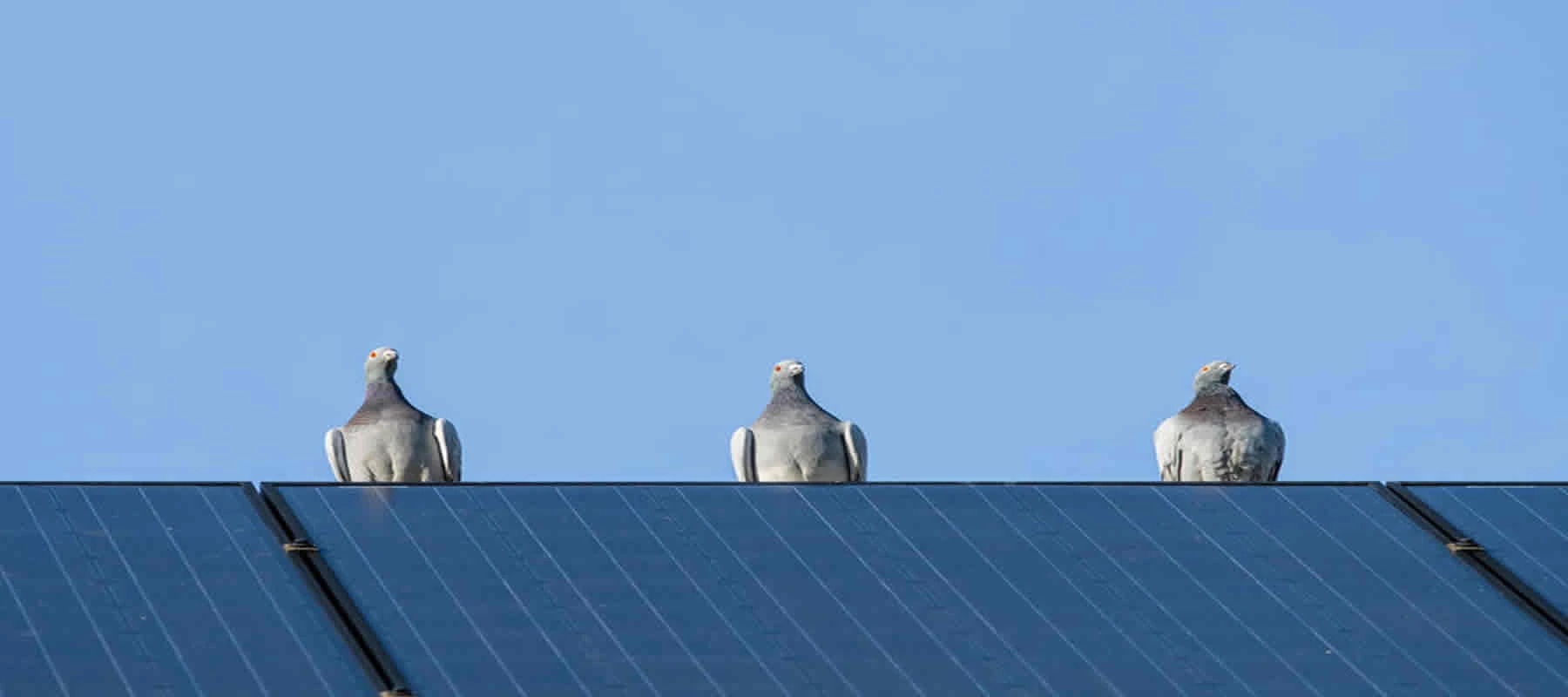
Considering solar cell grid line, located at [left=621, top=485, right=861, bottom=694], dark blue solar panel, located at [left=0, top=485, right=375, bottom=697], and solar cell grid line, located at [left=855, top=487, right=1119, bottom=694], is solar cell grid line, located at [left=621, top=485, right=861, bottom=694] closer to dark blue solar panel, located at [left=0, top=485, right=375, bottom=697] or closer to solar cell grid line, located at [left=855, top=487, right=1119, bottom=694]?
solar cell grid line, located at [left=855, top=487, right=1119, bottom=694]

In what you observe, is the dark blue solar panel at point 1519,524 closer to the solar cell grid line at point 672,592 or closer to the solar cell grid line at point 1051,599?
the solar cell grid line at point 1051,599

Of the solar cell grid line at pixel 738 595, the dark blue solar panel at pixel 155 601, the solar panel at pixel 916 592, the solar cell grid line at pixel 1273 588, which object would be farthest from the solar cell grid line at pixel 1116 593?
the dark blue solar panel at pixel 155 601

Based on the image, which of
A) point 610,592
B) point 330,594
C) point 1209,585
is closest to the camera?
point 330,594

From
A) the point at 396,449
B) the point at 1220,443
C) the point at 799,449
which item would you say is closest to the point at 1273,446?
the point at 1220,443

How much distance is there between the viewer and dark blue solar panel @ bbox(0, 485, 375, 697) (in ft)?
73.8

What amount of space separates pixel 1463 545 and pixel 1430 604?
5.02 feet

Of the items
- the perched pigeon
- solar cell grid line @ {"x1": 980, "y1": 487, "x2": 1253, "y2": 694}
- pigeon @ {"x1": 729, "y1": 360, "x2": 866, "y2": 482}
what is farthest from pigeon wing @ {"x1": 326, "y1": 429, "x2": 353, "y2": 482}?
solar cell grid line @ {"x1": 980, "y1": 487, "x2": 1253, "y2": 694}

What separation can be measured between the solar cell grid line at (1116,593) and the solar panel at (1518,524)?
296cm

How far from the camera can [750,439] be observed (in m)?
32.1

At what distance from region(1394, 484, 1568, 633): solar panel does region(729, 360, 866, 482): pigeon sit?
5711 mm

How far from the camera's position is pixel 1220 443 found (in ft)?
106

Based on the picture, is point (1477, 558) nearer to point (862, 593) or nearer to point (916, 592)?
point (916, 592)

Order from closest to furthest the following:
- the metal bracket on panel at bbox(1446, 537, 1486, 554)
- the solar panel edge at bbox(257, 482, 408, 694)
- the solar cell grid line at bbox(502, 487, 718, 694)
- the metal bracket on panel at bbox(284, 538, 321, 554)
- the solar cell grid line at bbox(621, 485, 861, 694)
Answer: the solar panel edge at bbox(257, 482, 408, 694) → the solar cell grid line at bbox(502, 487, 718, 694) → the solar cell grid line at bbox(621, 485, 861, 694) → the metal bracket on panel at bbox(284, 538, 321, 554) → the metal bracket on panel at bbox(1446, 537, 1486, 554)

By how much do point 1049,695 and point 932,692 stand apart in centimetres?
78
